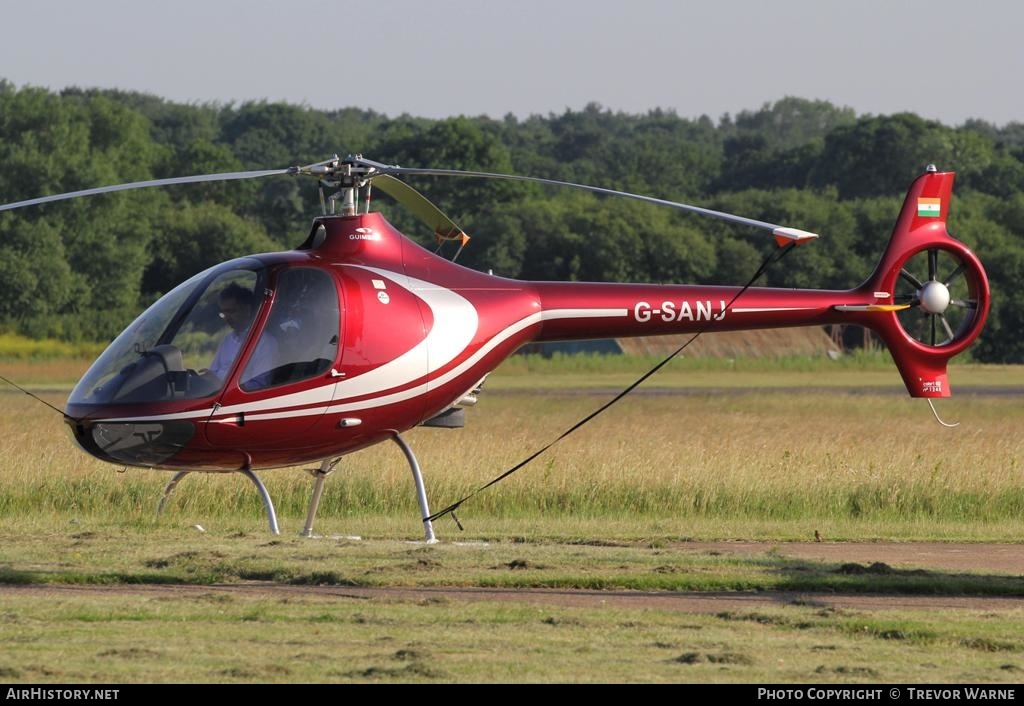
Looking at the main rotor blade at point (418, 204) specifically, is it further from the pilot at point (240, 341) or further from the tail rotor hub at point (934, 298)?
the tail rotor hub at point (934, 298)

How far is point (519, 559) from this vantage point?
44.9 ft

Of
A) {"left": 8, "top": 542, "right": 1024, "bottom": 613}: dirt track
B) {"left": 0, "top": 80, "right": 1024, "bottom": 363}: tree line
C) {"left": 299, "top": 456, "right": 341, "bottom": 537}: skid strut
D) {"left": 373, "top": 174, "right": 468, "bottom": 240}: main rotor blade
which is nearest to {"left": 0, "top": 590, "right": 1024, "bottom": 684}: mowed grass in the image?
{"left": 8, "top": 542, "right": 1024, "bottom": 613}: dirt track

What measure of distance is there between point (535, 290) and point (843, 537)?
4.21 m

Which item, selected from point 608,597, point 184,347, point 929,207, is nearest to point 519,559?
point 608,597

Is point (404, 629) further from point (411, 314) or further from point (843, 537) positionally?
point (843, 537)

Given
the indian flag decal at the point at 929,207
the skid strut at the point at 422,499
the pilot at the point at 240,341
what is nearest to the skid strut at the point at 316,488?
the skid strut at the point at 422,499

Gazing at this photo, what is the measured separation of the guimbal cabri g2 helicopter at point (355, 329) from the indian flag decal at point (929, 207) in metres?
0.18

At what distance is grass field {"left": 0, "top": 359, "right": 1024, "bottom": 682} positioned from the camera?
9.39 meters

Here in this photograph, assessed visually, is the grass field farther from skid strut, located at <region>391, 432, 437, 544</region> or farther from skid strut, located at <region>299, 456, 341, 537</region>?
skid strut, located at <region>299, 456, 341, 537</region>

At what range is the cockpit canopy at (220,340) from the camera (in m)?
13.3

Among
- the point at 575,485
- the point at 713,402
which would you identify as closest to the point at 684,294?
the point at 575,485

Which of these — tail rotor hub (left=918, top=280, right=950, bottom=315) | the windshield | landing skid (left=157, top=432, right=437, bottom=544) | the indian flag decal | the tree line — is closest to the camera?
the windshield

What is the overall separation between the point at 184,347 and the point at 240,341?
47cm

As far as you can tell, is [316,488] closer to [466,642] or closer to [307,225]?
[466,642]
